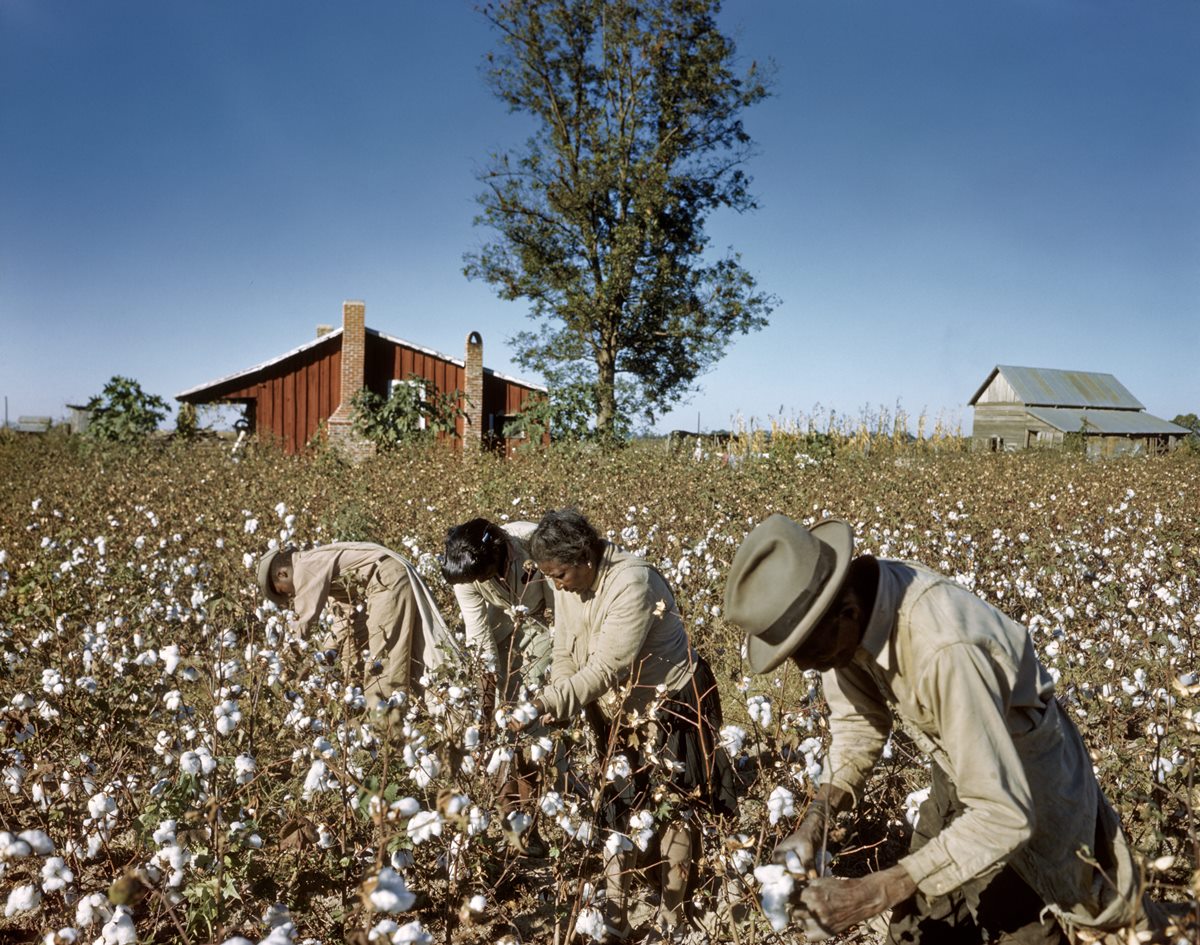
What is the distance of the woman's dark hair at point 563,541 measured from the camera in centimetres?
273

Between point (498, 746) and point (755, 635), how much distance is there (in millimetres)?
876

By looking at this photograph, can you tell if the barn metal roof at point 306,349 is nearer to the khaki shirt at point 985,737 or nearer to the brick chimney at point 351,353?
the brick chimney at point 351,353

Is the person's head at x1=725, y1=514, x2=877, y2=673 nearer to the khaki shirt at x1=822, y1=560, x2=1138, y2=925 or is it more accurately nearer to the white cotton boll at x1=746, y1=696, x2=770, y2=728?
the khaki shirt at x1=822, y1=560, x2=1138, y2=925

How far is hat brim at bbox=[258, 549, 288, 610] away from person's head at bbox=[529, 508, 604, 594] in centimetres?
146

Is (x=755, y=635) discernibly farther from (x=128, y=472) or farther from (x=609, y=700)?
(x=128, y=472)

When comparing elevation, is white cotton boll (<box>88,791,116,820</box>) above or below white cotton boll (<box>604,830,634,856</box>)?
above

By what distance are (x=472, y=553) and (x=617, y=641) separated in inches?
33.6

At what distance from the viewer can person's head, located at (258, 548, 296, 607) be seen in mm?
3576

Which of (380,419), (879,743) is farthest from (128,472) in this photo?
(879,743)

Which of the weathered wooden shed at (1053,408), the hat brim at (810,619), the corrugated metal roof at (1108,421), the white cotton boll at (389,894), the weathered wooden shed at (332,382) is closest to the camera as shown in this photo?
the white cotton boll at (389,894)

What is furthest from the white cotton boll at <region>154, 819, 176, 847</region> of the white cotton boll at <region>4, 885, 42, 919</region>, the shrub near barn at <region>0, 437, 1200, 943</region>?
the white cotton boll at <region>4, 885, 42, 919</region>

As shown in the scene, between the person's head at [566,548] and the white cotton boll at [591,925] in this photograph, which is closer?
the white cotton boll at [591,925]

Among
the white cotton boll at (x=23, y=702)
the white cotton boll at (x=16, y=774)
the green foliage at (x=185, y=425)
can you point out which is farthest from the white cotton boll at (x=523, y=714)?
the green foliage at (x=185, y=425)

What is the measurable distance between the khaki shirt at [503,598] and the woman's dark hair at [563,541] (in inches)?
26.8
